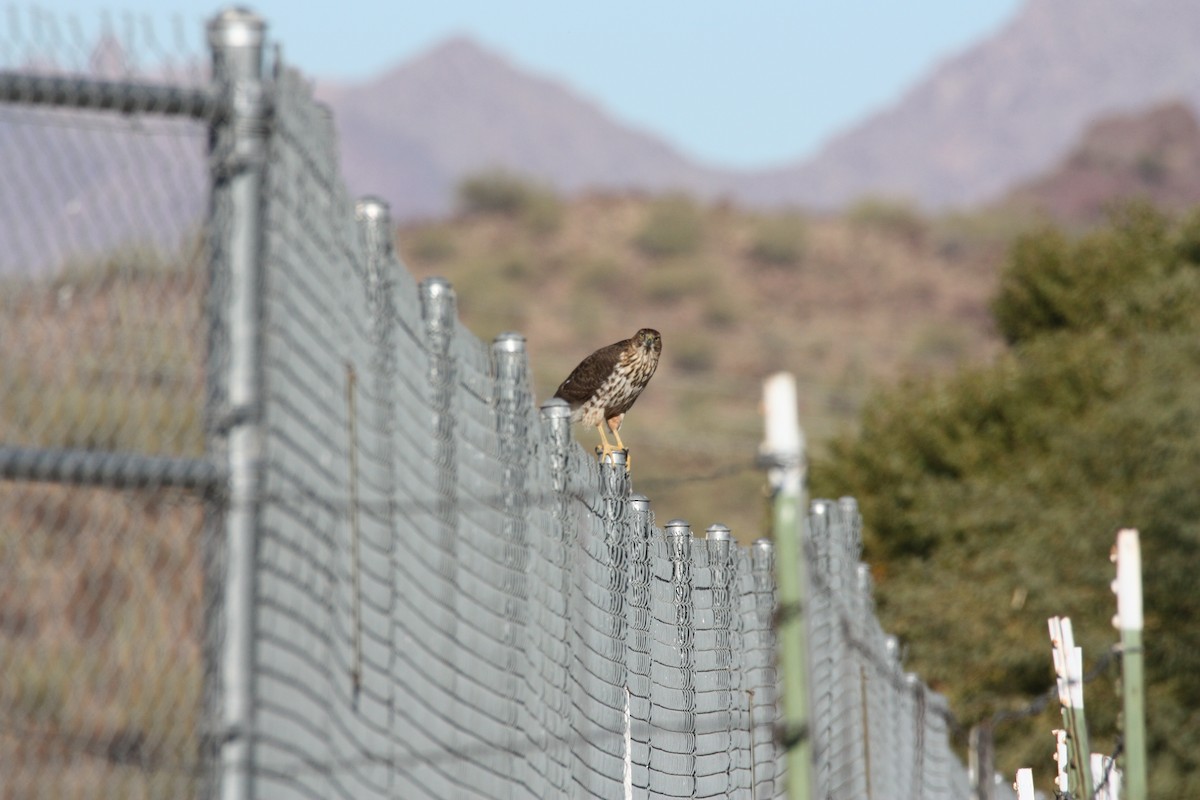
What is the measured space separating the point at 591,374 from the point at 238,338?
6.88 metres

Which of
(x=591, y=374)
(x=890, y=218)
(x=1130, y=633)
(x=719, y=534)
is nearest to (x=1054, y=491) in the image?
(x=591, y=374)

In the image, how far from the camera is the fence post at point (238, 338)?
10.4 ft

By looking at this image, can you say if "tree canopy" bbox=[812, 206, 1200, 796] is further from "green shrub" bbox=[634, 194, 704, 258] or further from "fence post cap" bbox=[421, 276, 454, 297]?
"green shrub" bbox=[634, 194, 704, 258]

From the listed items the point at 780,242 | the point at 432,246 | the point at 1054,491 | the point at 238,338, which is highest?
the point at 432,246

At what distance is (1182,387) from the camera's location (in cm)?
2425

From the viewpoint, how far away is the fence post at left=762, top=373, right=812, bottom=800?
3.86 meters

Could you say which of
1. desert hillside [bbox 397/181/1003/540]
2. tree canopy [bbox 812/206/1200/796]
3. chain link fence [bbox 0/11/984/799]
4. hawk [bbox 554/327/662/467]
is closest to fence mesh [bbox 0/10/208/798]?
chain link fence [bbox 0/11/984/799]

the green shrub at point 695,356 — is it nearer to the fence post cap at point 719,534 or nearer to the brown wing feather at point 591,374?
the brown wing feather at point 591,374

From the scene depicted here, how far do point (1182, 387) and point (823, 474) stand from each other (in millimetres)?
12755

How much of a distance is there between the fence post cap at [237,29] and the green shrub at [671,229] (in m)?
92.9

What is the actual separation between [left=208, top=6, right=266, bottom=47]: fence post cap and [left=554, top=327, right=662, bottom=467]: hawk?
6.66 metres

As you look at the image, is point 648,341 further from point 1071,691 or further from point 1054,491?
point 1054,491

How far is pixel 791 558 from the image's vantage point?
Answer: 13.0ft

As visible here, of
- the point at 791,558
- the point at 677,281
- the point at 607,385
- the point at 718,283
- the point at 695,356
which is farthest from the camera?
the point at 718,283
